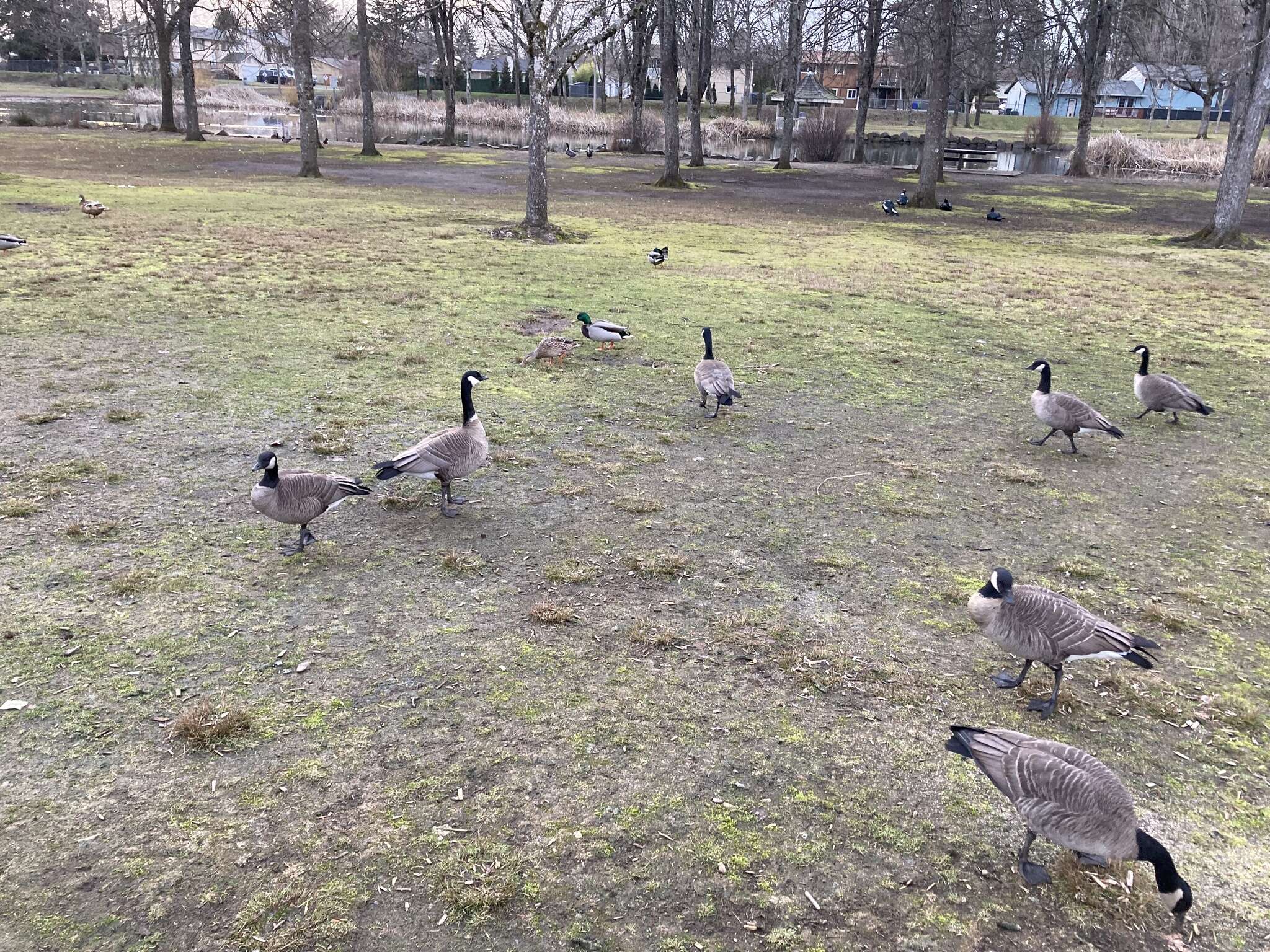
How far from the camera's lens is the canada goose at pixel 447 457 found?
18.6 feet

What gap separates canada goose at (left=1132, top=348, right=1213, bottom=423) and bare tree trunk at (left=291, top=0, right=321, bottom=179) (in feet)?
76.8

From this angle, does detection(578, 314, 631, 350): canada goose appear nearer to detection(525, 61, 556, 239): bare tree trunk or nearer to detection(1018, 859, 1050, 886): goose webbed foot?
detection(1018, 859, 1050, 886): goose webbed foot

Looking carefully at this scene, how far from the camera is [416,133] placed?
51656 millimetres

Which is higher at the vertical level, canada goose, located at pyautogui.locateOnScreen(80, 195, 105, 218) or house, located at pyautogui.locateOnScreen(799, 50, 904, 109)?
house, located at pyautogui.locateOnScreen(799, 50, 904, 109)

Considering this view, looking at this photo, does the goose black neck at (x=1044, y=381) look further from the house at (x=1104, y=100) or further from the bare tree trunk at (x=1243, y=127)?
the house at (x=1104, y=100)

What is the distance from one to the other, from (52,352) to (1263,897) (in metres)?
11.0

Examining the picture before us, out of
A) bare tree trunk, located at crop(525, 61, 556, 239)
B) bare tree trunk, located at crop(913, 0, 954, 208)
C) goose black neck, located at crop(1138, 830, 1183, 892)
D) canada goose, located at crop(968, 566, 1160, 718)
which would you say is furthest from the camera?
bare tree trunk, located at crop(913, 0, 954, 208)

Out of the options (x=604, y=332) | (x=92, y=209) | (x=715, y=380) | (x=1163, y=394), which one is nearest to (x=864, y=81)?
(x=92, y=209)

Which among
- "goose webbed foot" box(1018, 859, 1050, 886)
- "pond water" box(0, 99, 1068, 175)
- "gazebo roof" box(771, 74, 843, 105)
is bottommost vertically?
"goose webbed foot" box(1018, 859, 1050, 886)

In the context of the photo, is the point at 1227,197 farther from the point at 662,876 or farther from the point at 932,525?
the point at 662,876

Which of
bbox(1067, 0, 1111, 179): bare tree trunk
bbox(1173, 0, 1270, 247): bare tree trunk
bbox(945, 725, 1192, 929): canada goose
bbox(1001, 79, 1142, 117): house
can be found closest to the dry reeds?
bbox(1067, 0, 1111, 179): bare tree trunk

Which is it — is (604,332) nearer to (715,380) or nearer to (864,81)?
(715,380)

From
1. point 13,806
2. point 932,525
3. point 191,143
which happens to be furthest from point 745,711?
point 191,143

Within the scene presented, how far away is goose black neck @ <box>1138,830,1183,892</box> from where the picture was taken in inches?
114
